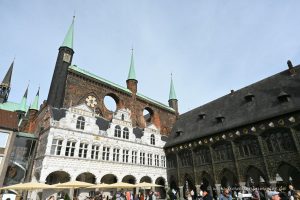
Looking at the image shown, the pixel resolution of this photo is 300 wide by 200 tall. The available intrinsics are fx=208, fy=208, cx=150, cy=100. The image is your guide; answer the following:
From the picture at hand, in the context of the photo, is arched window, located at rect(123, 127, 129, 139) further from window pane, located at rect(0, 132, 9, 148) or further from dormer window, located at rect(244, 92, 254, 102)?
dormer window, located at rect(244, 92, 254, 102)

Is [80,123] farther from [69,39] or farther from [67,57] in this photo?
[69,39]

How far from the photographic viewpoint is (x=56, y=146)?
22422 millimetres

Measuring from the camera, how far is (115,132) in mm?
28656

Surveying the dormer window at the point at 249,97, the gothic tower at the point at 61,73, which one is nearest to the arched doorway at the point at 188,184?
the dormer window at the point at 249,97

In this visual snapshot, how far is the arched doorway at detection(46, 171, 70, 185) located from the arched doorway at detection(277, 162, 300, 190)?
76.3 ft

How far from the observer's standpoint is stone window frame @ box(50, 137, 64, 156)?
22141 millimetres

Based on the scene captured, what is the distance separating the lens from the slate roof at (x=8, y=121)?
26.5 metres

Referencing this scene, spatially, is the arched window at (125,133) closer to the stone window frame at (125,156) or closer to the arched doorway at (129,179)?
the stone window frame at (125,156)

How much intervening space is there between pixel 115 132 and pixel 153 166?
859 cm

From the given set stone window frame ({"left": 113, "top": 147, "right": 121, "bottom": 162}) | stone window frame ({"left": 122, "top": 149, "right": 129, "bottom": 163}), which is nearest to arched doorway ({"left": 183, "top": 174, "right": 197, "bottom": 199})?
stone window frame ({"left": 122, "top": 149, "right": 129, "bottom": 163})

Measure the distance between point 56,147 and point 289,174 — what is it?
2470 cm

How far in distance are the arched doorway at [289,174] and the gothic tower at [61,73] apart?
27439 millimetres

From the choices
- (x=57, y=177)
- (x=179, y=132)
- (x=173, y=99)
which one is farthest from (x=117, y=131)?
(x=173, y=99)

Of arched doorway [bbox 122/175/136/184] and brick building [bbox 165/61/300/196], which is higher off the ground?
brick building [bbox 165/61/300/196]
